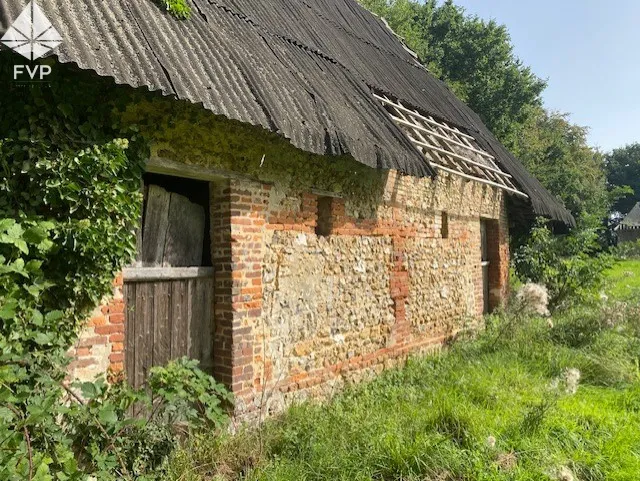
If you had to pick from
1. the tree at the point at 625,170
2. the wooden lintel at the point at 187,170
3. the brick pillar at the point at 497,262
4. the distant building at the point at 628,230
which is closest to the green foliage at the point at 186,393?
the wooden lintel at the point at 187,170

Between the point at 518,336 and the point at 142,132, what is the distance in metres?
6.42

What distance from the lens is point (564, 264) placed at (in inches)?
418

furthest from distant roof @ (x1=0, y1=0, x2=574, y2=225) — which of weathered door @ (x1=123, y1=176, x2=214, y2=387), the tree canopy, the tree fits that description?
the tree

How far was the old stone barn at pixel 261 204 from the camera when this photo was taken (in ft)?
11.6

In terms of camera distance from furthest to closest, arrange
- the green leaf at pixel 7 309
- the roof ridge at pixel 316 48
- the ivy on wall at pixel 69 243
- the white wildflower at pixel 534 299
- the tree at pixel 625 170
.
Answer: the tree at pixel 625 170
the white wildflower at pixel 534 299
the roof ridge at pixel 316 48
the ivy on wall at pixel 69 243
the green leaf at pixel 7 309

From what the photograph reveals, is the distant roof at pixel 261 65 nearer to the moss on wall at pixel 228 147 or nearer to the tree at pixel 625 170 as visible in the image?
the moss on wall at pixel 228 147

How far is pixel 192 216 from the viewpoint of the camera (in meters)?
4.47

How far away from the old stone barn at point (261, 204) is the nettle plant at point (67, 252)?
0.70 ft

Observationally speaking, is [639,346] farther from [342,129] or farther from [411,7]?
[411,7]

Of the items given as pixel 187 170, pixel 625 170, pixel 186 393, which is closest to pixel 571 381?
pixel 186 393

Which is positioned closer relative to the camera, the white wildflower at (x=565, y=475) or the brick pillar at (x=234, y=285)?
the white wildflower at (x=565, y=475)

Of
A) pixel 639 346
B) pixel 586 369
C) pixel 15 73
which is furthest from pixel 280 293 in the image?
pixel 639 346

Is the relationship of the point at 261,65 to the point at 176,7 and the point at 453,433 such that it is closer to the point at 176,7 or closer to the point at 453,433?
the point at 176,7

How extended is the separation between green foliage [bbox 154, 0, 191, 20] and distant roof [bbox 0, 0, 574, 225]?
0.26 ft
